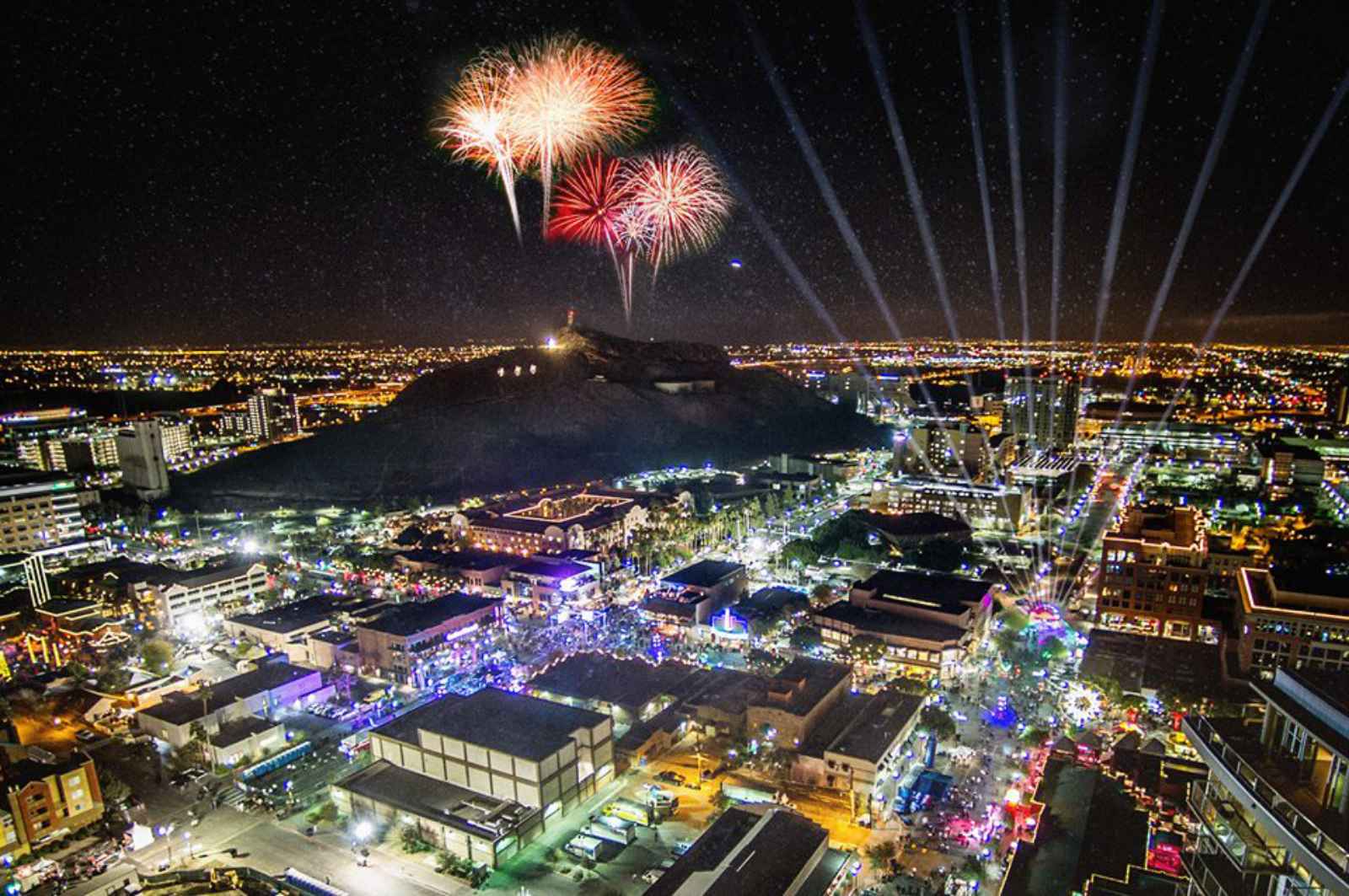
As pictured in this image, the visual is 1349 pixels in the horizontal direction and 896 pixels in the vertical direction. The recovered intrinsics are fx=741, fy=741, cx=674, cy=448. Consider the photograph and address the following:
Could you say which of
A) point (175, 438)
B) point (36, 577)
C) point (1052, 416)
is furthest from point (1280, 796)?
point (175, 438)

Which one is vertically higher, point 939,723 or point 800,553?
point 800,553

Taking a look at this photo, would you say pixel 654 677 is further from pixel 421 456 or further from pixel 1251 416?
pixel 1251 416

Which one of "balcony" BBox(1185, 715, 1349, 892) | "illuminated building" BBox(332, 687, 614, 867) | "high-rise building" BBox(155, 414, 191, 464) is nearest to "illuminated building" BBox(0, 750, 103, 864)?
"illuminated building" BBox(332, 687, 614, 867)

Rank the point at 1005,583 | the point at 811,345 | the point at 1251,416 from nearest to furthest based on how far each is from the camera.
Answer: the point at 1005,583
the point at 1251,416
the point at 811,345

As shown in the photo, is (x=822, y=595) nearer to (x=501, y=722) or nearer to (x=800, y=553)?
(x=800, y=553)

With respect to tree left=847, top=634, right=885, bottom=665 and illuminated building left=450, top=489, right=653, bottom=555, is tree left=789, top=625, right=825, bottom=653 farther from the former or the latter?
illuminated building left=450, top=489, right=653, bottom=555

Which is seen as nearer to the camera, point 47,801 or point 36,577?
point 47,801

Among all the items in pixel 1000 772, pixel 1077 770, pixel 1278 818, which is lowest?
pixel 1000 772

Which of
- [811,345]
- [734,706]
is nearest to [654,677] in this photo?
[734,706]
